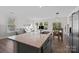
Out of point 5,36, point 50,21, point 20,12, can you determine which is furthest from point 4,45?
point 50,21

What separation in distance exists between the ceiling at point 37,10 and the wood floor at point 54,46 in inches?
21.8

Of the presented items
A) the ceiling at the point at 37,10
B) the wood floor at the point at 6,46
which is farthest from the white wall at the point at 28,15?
the wood floor at the point at 6,46

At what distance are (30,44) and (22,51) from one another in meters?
0.24

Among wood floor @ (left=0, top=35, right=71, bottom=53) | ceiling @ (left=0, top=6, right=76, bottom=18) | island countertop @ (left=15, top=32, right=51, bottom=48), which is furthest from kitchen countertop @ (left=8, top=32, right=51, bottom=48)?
ceiling @ (left=0, top=6, right=76, bottom=18)

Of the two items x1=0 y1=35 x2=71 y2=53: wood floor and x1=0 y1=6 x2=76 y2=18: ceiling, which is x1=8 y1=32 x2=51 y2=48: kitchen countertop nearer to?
x1=0 y1=35 x2=71 y2=53: wood floor

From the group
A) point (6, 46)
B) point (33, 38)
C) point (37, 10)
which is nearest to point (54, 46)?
point (33, 38)

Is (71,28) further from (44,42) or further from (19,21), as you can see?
(19,21)

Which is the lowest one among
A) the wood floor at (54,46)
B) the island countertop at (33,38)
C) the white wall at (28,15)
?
the wood floor at (54,46)

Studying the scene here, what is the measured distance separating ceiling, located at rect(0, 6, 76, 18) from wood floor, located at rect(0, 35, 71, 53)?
554mm

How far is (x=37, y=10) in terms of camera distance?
2096mm

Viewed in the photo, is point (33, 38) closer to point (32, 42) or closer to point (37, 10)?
point (32, 42)

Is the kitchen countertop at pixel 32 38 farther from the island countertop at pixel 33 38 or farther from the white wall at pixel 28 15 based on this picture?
the white wall at pixel 28 15

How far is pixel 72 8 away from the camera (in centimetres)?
214

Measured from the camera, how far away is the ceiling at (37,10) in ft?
6.73
